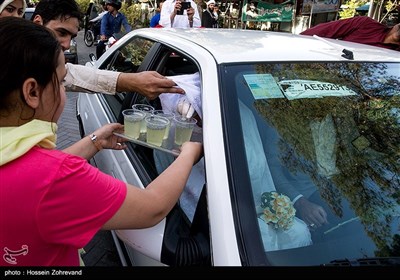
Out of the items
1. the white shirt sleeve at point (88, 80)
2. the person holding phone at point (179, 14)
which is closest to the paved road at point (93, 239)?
the white shirt sleeve at point (88, 80)

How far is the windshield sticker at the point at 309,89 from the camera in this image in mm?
1521

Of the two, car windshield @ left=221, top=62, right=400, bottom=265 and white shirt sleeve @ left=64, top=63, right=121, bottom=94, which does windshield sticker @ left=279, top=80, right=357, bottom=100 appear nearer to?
car windshield @ left=221, top=62, right=400, bottom=265

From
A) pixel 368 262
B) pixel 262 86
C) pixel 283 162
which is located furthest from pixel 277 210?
pixel 262 86

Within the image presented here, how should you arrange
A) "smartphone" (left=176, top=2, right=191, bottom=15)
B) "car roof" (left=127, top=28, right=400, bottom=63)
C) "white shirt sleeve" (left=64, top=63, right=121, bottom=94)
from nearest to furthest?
1. "car roof" (left=127, top=28, right=400, bottom=63)
2. "white shirt sleeve" (left=64, top=63, right=121, bottom=94)
3. "smartphone" (left=176, top=2, right=191, bottom=15)

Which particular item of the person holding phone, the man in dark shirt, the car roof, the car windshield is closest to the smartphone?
the person holding phone

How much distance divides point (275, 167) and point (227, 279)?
19.6 inches

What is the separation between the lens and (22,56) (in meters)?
0.90

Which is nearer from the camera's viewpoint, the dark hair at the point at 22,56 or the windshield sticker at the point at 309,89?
the dark hair at the point at 22,56

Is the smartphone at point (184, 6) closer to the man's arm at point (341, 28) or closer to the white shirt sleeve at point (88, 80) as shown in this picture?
the man's arm at point (341, 28)

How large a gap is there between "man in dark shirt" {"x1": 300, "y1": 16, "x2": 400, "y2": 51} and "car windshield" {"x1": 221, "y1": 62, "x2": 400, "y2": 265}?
1520 mm

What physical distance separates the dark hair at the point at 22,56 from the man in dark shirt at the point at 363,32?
2893 mm

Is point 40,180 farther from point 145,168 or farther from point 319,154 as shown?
point 319,154

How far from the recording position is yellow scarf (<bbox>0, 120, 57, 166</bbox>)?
34.3 inches

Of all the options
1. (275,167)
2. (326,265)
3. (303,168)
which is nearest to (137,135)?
(275,167)
